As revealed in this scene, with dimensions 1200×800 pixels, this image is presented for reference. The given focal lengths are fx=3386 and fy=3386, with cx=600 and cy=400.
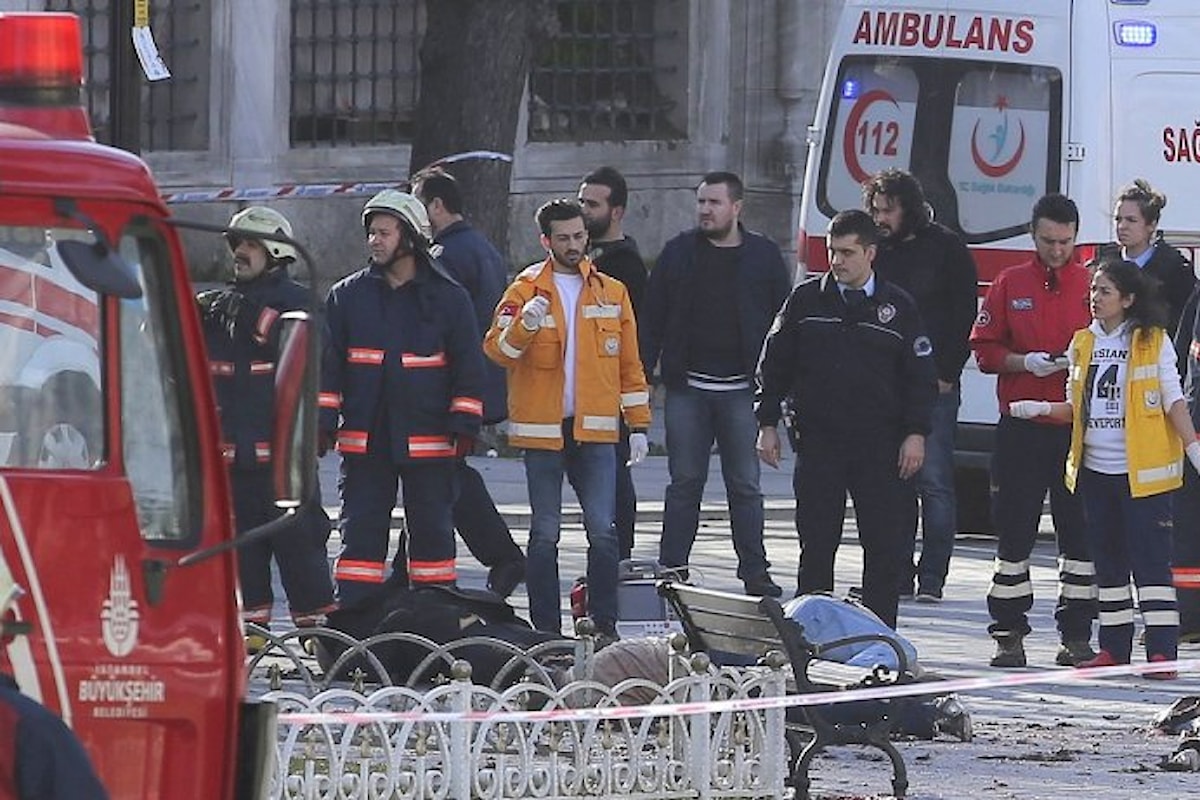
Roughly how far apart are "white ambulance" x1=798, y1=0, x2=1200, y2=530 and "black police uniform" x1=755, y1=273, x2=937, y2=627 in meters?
4.62

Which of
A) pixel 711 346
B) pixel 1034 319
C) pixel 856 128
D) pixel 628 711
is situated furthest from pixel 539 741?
pixel 856 128

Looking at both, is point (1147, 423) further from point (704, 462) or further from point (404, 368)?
point (404, 368)

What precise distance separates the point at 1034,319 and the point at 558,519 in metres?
2.01

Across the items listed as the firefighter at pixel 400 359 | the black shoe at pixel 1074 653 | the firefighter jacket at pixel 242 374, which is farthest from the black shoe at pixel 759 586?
the firefighter jacket at pixel 242 374

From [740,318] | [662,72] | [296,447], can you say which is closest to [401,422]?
[740,318]

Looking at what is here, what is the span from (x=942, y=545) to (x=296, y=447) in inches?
335

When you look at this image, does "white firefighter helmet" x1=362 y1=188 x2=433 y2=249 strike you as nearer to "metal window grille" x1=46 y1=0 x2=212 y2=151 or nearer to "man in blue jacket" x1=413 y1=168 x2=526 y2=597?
"man in blue jacket" x1=413 y1=168 x2=526 y2=597

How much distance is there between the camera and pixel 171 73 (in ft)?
90.2

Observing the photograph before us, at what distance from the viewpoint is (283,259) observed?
11.6m

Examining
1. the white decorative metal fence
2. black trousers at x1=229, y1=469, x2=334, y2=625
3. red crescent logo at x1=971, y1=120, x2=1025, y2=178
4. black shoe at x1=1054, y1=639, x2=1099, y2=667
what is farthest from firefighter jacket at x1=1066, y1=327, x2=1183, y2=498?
red crescent logo at x1=971, y1=120, x2=1025, y2=178

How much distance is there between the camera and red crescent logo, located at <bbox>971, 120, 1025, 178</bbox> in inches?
668

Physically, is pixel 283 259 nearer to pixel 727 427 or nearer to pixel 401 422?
pixel 401 422

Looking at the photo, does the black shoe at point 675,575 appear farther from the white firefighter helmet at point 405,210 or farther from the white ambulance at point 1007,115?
the white ambulance at point 1007,115

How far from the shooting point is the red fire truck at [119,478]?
5.89 metres
